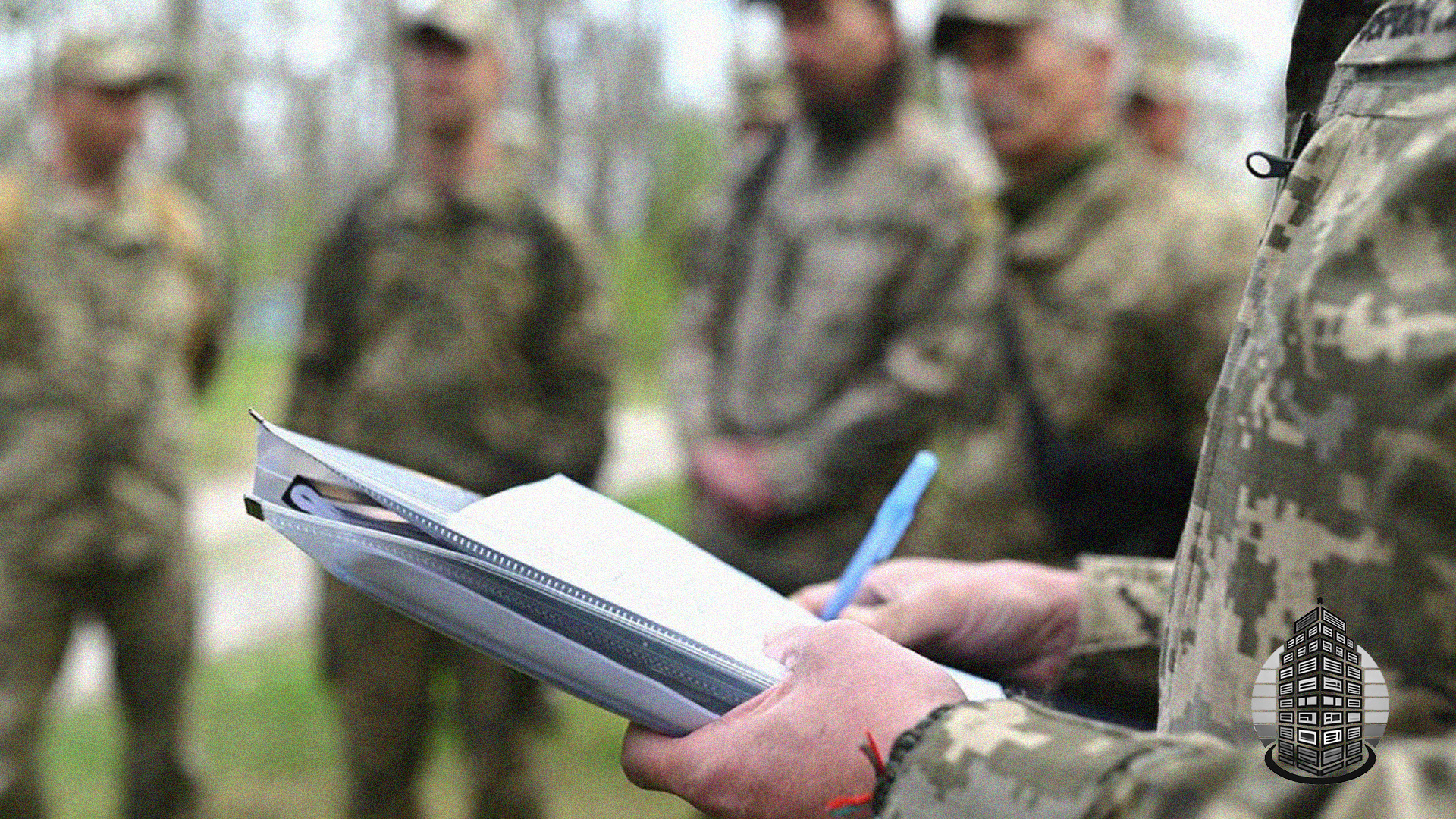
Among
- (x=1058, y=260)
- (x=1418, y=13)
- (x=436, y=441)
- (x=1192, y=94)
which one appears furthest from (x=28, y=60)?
(x=1418, y=13)

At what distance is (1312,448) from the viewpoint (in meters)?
0.88

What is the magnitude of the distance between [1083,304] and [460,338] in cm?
169

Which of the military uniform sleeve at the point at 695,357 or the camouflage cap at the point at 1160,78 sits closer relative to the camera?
the military uniform sleeve at the point at 695,357

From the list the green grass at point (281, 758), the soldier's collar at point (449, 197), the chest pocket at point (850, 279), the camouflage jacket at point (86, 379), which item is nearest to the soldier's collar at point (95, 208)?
the camouflage jacket at point (86, 379)

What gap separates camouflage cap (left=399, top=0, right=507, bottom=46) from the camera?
4035mm

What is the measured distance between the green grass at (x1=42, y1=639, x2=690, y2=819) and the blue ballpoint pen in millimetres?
2971

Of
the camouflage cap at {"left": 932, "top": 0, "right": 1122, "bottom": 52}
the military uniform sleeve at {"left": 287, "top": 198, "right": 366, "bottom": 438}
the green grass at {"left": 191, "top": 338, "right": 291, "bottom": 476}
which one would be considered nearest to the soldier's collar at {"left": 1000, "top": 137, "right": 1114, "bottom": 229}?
the camouflage cap at {"left": 932, "top": 0, "right": 1122, "bottom": 52}

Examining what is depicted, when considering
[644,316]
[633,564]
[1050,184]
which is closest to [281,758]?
[1050,184]

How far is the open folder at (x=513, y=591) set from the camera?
1077 millimetres

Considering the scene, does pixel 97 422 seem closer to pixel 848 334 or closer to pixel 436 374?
pixel 436 374

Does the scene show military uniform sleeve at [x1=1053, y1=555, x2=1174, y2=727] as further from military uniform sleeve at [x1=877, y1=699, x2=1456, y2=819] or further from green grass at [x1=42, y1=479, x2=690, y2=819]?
green grass at [x1=42, y1=479, x2=690, y2=819]

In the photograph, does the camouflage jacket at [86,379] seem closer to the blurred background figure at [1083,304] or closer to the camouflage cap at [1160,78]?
the blurred background figure at [1083,304]

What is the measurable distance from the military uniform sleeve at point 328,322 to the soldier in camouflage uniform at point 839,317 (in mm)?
971

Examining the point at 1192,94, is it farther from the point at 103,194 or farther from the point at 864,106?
the point at 103,194
